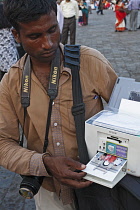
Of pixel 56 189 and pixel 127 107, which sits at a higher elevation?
pixel 127 107

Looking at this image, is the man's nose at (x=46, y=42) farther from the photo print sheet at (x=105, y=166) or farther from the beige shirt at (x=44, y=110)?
the photo print sheet at (x=105, y=166)

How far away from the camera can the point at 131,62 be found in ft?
26.9

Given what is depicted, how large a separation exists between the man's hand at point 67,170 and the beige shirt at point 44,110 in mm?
60

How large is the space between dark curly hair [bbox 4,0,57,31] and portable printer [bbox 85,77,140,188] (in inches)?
22.4

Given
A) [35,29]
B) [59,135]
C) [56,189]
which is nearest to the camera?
[35,29]

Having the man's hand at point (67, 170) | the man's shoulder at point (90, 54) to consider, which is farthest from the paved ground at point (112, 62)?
the man's shoulder at point (90, 54)

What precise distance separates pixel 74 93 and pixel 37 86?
0.21 metres

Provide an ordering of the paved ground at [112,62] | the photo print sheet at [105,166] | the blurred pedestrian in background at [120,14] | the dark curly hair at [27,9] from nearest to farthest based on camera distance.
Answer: the photo print sheet at [105,166] → the dark curly hair at [27,9] → the paved ground at [112,62] → the blurred pedestrian in background at [120,14]

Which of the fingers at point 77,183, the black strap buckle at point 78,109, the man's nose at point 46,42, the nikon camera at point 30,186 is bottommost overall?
the nikon camera at point 30,186

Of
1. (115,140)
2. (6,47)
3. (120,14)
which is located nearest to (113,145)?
(115,140)

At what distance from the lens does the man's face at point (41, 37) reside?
1466mm

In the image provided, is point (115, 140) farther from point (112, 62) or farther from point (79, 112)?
point (112, 62)

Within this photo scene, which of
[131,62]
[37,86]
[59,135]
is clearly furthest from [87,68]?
[131,62]

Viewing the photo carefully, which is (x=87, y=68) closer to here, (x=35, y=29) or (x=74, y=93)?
(x=74, y=93)
